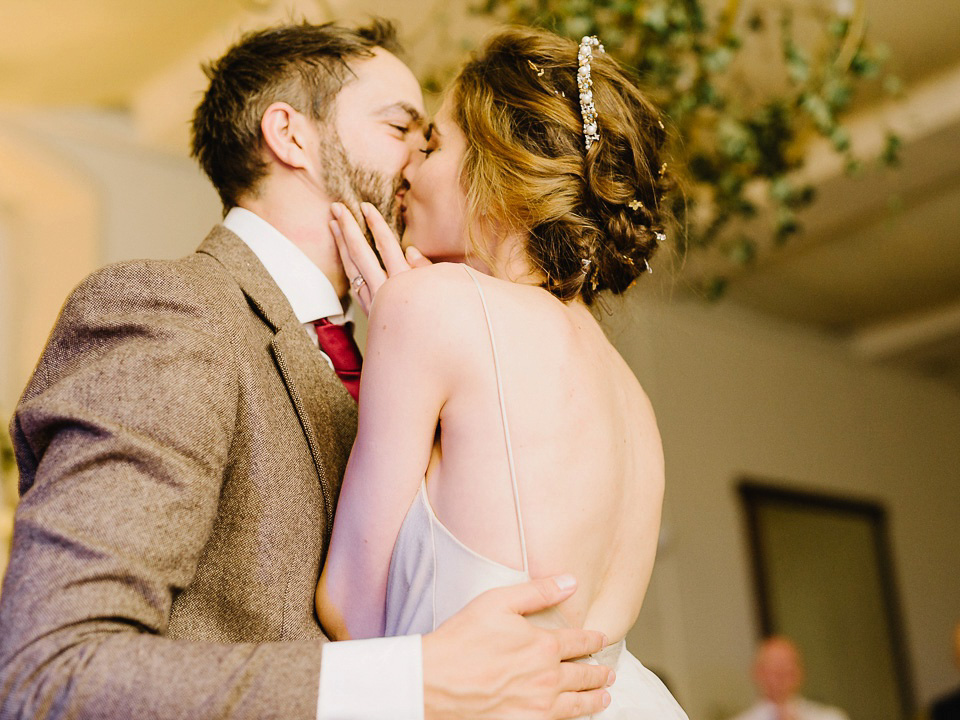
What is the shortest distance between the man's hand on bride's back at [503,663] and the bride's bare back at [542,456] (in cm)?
5

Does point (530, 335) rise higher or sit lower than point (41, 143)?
lower

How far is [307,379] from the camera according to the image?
4.42ft

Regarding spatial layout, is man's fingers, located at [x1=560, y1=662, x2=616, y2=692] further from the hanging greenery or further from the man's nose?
the hanging greenery

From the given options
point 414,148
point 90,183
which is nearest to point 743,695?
point 90,183

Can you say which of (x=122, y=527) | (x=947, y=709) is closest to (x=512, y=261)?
(x=122, y=527)

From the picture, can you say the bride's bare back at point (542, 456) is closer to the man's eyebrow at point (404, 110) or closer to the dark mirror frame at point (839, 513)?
the man's eyebrow at point (404, 110)

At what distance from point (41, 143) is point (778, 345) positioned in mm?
4990

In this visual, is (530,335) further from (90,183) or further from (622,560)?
(90,183)

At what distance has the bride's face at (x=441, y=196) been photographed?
140cm

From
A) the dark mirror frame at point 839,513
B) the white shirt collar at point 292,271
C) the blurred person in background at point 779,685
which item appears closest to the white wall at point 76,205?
the white shirt collar at point 292,271

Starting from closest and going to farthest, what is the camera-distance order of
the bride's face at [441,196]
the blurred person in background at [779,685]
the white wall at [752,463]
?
1. the bride's face at [441,196]
2. the blurred person in background at [779,685]
3. the white wall at [752,463]

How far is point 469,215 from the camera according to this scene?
4.45 feet

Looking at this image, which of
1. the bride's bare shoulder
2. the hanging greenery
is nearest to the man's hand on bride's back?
the bride's bare shoulder

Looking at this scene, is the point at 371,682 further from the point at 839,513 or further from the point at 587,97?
the point at 839,513
